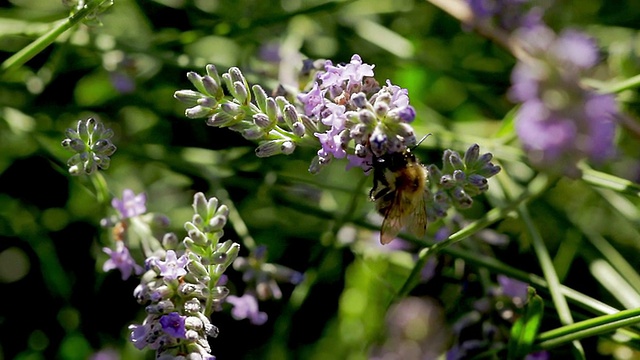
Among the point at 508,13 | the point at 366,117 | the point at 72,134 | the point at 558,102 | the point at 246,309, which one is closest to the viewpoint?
the point at 366,117

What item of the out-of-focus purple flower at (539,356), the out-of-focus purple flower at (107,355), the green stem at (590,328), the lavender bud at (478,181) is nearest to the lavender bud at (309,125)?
the lavender bud at (478,181)

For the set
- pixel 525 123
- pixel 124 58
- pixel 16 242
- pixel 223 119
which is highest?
pixel 223 119

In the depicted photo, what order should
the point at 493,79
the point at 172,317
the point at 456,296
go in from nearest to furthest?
the point at 172,317
the point at 456,296
the point at 493,79

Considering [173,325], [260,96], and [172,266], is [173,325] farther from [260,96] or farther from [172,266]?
[260,96]

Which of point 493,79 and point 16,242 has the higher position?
point 493,79

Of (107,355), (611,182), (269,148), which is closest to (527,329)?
(611,182)

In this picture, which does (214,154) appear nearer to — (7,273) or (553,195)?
(7,273)

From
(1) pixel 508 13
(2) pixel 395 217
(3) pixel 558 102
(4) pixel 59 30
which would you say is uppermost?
(4) pixel 59 30

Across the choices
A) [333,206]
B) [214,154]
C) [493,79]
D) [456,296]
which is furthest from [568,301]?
[214,154]

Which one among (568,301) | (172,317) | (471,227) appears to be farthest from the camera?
(568,301)
